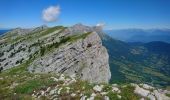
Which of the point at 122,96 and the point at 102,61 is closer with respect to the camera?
the point at 122,96

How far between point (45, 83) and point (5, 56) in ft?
375

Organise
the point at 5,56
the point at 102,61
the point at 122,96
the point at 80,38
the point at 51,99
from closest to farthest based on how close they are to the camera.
A: the point at 122,96
the point at 51,99
the point at 80,38
the point at 102,61
the point at 5,56

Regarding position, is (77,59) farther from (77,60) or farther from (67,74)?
(67,74)

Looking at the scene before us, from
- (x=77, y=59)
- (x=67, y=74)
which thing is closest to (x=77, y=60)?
(x=77, y=59)

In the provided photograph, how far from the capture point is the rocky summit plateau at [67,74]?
72.2ft

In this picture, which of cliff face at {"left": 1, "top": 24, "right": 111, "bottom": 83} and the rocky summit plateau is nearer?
the rocky summit plateau

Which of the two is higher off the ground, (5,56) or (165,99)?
(165,99)

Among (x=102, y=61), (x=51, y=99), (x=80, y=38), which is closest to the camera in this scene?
(x=51, y=99)

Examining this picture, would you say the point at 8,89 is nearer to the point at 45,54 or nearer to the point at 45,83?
the point at 45,83

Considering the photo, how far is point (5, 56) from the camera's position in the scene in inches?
5276

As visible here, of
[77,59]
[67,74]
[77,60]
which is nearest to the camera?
[67,74]

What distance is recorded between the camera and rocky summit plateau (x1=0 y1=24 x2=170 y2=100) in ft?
72.2

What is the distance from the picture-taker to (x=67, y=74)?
5850 cm

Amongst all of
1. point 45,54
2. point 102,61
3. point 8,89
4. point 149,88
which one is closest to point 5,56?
point 45,54
